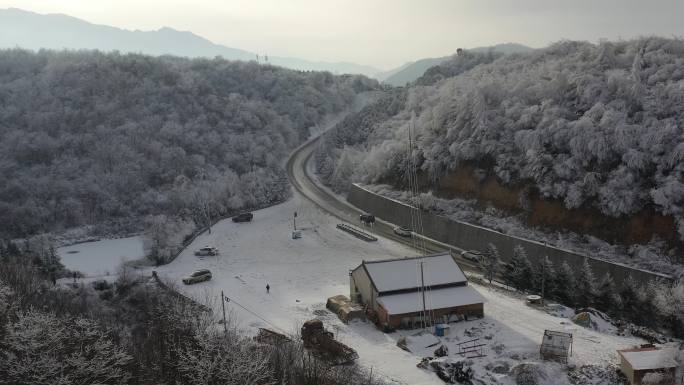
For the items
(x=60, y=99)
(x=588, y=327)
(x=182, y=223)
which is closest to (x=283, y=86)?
(x=60, y=99)

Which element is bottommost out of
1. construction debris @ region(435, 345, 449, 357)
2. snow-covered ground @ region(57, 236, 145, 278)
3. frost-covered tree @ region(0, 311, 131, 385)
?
snow-covered ground @ region(57, 236, 145, 278)

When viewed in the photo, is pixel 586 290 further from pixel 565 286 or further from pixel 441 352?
pixel 441 352

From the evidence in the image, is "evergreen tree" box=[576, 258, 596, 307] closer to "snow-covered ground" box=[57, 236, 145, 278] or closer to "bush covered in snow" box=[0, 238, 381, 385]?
"bush covered in snow" box=[0, 238, 381, 385]

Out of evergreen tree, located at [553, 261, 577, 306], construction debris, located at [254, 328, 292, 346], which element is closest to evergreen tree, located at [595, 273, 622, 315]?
evergreen tree, located at [553, 261, 577, 306]

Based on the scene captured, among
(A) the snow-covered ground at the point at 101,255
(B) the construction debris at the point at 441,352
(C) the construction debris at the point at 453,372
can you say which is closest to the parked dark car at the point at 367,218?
(A) the snow-covered ground at the point at 101,255

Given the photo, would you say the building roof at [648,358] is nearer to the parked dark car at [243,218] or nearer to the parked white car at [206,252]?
the parked white car at [206,252]

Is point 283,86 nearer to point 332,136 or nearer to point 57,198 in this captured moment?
point 332,136
